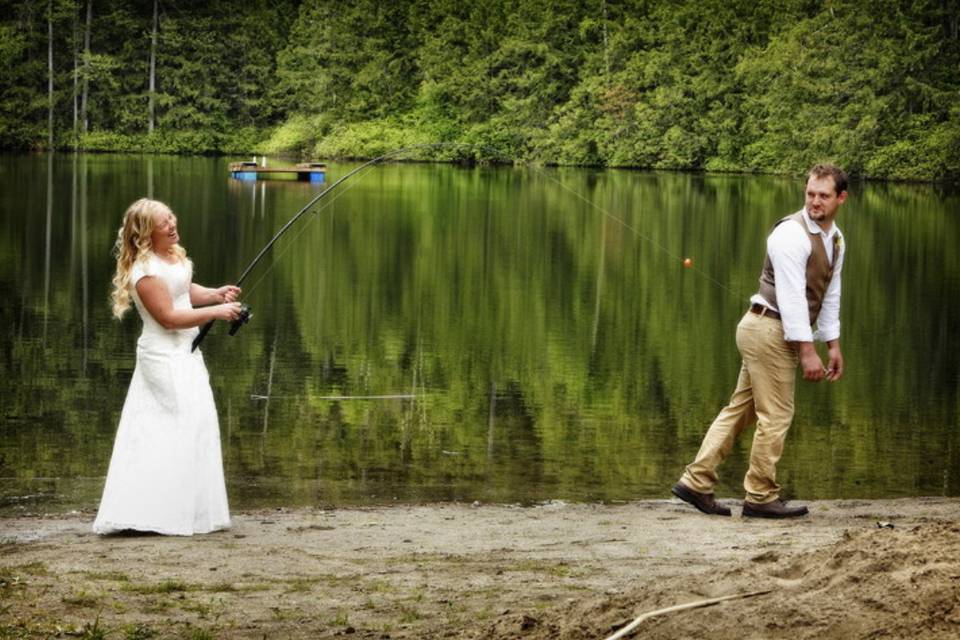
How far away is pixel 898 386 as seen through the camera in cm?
1404

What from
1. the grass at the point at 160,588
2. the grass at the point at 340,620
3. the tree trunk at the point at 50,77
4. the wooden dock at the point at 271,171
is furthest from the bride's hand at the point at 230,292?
the tree trunk at the point at 50,77

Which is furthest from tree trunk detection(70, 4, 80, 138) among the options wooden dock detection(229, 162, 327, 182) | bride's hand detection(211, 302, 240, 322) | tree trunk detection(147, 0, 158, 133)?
bride's hand detection(211, 302, 240, 322)

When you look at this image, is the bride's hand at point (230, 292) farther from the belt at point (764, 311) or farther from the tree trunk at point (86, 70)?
the tree trunk at point (86, 70)

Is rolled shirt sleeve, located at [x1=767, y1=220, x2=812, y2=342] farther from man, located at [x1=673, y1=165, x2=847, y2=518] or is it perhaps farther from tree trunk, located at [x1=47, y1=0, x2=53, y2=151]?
tree trunk, located at [x1=47, y1=0, x2=53, y2=151]

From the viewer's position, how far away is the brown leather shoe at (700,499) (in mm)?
7508

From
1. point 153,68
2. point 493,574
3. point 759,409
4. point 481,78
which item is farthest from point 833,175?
point 153,68

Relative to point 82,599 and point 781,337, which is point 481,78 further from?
point 82,599

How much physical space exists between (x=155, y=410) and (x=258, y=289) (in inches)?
546

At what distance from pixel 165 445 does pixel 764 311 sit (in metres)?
2.83

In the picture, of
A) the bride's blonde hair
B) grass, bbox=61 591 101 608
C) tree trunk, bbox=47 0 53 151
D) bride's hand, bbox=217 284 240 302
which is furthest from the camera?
tree trunk, bbox=47 0 53 151

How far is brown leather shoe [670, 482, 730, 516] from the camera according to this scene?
24.6ft

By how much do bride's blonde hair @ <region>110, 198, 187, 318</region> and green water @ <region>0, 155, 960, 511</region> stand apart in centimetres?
241

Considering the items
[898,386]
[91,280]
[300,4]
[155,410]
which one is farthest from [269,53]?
[155,410]

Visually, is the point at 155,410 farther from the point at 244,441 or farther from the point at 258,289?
the point at 258,289
